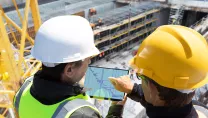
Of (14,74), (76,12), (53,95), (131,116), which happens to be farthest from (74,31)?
(76,12)

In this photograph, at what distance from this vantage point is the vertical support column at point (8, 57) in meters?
4.78

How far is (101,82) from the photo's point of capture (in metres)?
2.99

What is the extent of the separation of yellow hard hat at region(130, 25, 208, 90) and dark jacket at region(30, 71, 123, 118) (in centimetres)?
57

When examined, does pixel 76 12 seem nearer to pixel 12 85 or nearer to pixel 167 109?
pixel 12 85

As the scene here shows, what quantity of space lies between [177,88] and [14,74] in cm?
446

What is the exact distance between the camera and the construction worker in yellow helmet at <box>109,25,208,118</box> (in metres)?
1.65

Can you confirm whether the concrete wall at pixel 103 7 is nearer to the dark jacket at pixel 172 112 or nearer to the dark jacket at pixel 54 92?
the dark jacket at pixel 54 92

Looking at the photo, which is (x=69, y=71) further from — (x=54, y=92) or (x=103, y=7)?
(x=103, y=7)

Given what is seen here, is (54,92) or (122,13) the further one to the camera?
(122,13)

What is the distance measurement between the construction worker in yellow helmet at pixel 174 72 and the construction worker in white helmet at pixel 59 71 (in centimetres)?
50

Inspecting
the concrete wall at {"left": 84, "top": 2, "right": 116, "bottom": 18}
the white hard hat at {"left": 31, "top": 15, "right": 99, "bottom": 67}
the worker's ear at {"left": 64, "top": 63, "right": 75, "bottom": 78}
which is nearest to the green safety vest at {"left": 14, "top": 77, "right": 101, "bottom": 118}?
the worker's ear at {"left": 64, "top": 63, "right": 75, "bottom": 78}

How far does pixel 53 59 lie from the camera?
78.2 inches

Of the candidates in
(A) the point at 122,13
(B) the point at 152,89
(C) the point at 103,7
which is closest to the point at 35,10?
(B) the point at 152,89

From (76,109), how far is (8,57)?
388 cm
